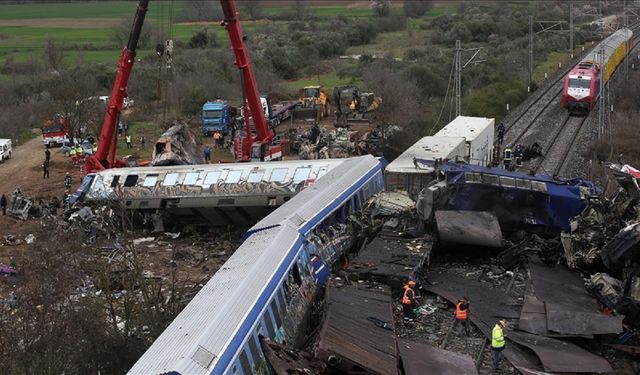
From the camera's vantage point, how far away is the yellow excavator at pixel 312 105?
46719 millimetres

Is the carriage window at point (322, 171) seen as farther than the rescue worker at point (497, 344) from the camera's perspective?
Yes

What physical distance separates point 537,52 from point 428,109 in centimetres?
2663

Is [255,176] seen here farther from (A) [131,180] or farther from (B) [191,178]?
(A) [131,180]

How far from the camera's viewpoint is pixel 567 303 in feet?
51.4

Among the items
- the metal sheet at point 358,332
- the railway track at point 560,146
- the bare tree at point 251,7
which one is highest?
the bare tree at point 251,7

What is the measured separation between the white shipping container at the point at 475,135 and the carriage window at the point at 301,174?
254 inches

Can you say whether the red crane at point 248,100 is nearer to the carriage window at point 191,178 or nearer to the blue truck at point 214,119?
the carriage window at point 191,178

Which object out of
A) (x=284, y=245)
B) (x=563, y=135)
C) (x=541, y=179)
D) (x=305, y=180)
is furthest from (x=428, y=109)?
(x=284, y=245)

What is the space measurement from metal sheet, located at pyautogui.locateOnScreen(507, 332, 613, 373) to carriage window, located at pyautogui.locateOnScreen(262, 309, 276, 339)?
478 centimetres

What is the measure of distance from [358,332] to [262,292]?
1.75 meters

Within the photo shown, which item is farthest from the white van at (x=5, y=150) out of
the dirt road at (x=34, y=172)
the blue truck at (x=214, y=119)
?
the blue truck at (x=214, y=119)

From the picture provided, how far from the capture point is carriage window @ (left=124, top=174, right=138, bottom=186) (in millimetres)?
25891

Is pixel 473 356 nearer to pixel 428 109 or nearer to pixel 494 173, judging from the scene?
pixel 494 173

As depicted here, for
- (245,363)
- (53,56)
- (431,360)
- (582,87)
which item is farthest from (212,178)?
(53,56)
